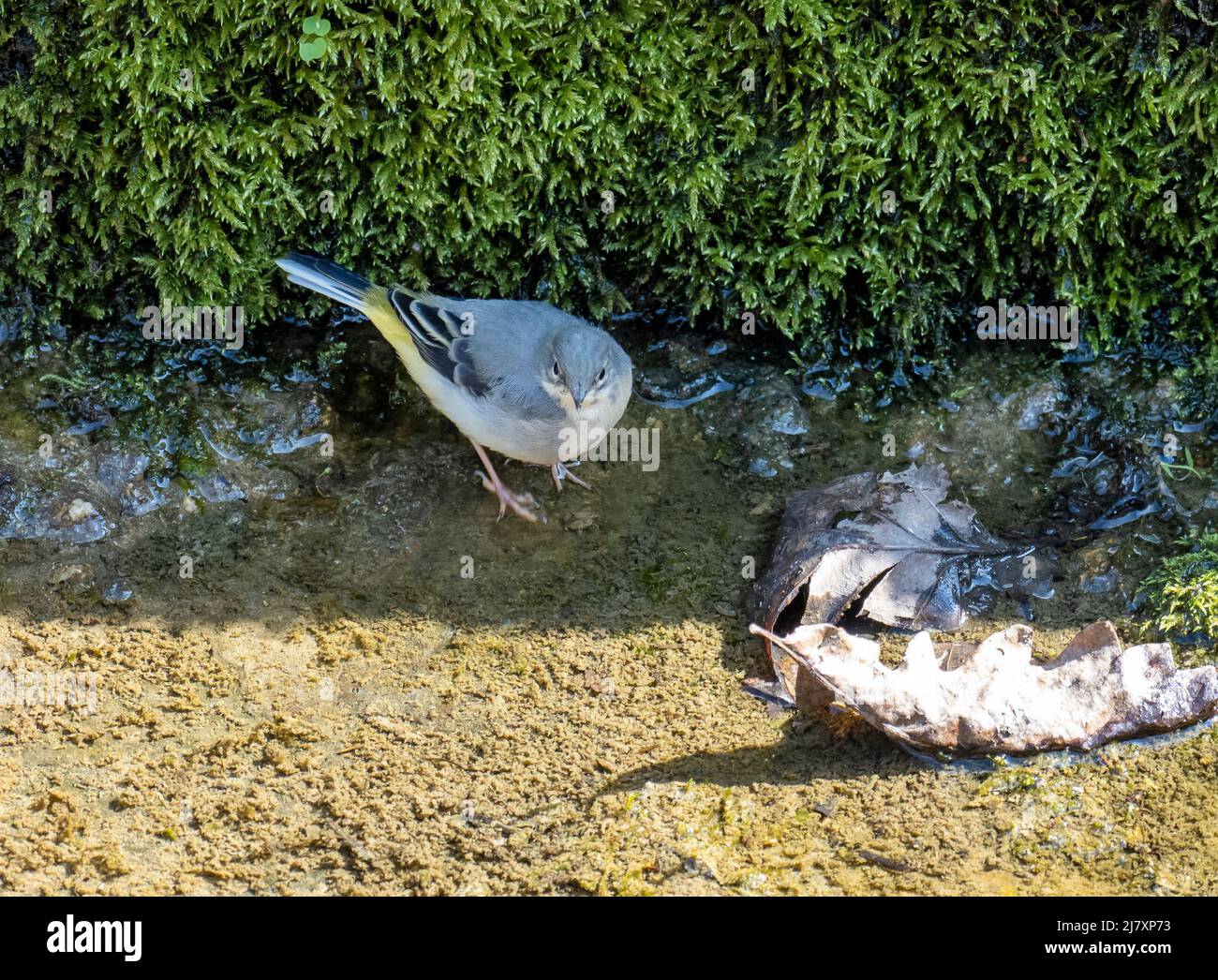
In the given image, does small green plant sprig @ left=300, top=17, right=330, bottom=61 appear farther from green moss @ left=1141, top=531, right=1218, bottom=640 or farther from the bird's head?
green moss @ left=1141, top=531, right=1218, bottom=640

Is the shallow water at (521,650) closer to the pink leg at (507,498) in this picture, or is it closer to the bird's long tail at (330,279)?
the pink leg at (507,498)

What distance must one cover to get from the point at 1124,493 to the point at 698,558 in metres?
1.99

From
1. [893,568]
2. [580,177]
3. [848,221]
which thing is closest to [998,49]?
[848,221]

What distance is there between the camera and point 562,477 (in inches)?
225

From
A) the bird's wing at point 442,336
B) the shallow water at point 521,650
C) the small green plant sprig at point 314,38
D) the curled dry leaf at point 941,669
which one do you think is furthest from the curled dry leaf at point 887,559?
the small green plant sprig at point 314,38

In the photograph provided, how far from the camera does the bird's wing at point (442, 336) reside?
5457mm

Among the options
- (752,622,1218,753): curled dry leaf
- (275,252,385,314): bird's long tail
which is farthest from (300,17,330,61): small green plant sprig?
(752,622,1218,753): curled dry leaf

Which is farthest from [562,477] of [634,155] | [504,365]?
[634,155]

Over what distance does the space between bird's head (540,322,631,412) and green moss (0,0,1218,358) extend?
0.81 metres

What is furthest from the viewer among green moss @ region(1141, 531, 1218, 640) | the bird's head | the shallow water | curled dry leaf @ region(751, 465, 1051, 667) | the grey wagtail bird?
the grey wagtail bird

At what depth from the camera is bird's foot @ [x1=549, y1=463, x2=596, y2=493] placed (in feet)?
18.4

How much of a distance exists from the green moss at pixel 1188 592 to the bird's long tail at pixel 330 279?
12.4 feet

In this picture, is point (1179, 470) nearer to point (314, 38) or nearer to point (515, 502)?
point (515, 502)

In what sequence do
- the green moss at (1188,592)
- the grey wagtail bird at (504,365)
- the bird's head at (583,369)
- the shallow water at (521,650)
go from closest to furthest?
the shallow water at (521,650), the green moss at (1188,592), the bird's head at (583,369), the grey wagtail bird at (504,365)
